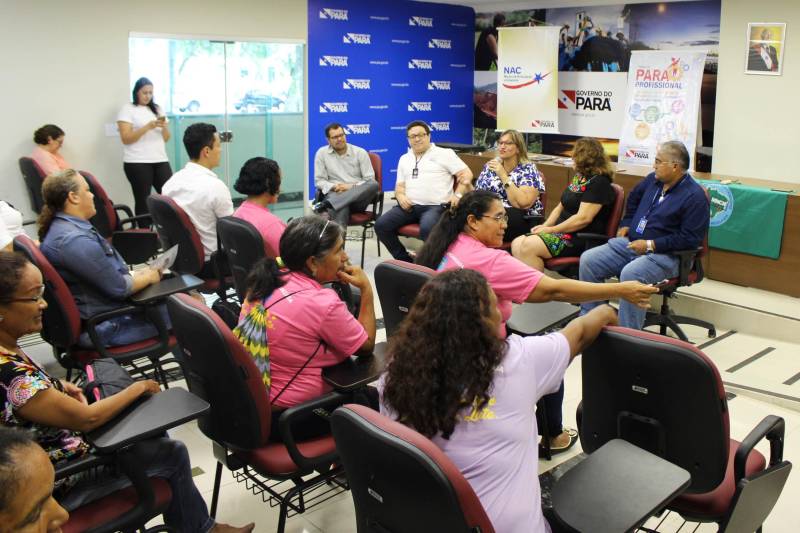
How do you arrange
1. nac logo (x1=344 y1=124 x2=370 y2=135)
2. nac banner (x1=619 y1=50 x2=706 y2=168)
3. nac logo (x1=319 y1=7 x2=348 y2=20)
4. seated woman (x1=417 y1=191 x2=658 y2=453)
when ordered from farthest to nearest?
nac logo (x1=344 y1=124 x2=370 y2=135), nac logo (x1=319 y1=7 x2=348 y2=20), nac banner (x1=619 y1=50 x2=706 y2=168), seated woman (x1=417 y1=191 x2=658 y2=453)

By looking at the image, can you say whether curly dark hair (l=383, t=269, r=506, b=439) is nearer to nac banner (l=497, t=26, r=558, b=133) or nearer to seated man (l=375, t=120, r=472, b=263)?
seated man (l=375, t=120, r=472, b=263)

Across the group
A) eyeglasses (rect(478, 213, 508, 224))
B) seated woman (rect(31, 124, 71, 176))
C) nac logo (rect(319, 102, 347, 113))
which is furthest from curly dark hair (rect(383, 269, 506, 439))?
nac logo (rect(319, 102, 347, 113))

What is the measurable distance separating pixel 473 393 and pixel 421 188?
14.7ft

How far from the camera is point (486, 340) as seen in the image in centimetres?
185

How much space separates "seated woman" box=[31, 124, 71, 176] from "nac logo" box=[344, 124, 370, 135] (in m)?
3.62

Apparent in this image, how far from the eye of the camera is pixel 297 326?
251 centimetres

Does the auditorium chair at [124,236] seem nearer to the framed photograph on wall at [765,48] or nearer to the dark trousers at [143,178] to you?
the dark trousers at [143,178]

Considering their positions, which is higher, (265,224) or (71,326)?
(265,224)

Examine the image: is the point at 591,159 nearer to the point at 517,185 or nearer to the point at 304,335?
the point at 517,185

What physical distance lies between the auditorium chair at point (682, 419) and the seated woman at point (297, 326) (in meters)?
0.80

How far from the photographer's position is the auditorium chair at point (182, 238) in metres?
4.23

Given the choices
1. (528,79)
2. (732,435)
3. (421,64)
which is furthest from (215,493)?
(421,64)

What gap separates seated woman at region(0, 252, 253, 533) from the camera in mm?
2051

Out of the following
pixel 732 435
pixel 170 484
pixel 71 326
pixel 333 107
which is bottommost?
pixel 732 435
